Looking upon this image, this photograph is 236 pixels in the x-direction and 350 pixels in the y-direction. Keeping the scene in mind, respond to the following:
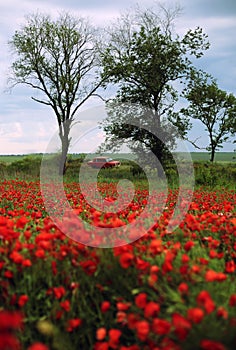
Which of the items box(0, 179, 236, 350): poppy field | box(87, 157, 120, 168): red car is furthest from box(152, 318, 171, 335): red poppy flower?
box(87, 157, 120, 168): red car

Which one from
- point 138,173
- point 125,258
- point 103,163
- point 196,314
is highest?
point 103,163

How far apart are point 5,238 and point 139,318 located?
150 centimetres

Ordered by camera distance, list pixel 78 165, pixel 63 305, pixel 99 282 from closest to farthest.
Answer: pixel 63 305 < pixel 99 282 < pixel 78 165

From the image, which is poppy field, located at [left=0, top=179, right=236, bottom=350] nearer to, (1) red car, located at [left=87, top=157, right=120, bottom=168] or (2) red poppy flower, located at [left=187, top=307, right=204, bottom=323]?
(2) red poppy flower, located at [left=187, top=307, right=204, bottom=323]

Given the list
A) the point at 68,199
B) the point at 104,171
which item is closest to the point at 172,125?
the point at 104,171

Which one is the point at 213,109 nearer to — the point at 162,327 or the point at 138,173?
the point at 138,173

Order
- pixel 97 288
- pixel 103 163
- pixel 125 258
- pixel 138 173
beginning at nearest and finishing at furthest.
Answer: pixel 125 258 < pixel 97 288 < pixel 138 173 < pixel 103 163

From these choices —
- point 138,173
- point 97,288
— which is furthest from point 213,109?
point 97,288

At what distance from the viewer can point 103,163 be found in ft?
94.8

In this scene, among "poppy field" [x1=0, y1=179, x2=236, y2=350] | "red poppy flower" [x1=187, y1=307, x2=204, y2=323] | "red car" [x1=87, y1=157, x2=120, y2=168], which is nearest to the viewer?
"red poppy flower" [x1=187, y1=307, x2=204, y2=323]

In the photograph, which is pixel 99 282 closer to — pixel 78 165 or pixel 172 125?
pixel 172 125

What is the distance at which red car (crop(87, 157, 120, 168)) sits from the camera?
2811 centimetres

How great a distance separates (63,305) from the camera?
10.6ft

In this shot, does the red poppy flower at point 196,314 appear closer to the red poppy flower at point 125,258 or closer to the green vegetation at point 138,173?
the red poppy flower at point 125,258
